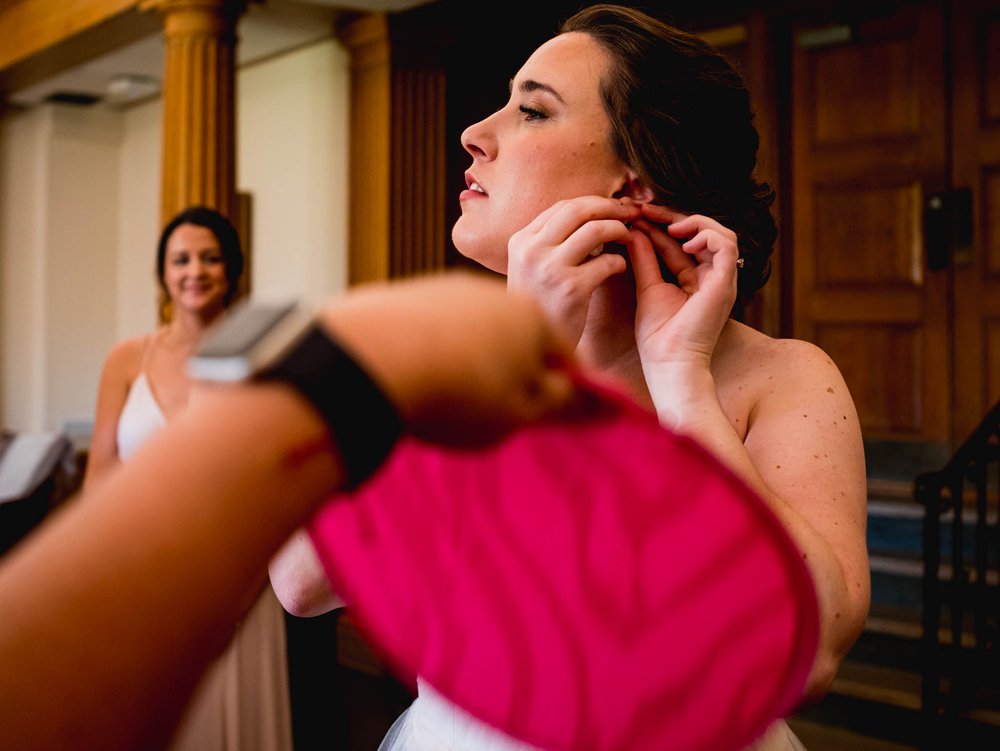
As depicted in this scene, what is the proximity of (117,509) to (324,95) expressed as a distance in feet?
22.7

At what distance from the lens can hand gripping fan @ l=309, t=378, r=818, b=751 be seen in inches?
19.4

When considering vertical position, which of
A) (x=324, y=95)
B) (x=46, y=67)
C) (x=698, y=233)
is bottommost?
(x=698, y=233)

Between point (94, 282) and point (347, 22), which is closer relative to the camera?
point (347, 22)

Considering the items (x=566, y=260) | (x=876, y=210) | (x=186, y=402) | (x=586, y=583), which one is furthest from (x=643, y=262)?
(x=876, y=210)

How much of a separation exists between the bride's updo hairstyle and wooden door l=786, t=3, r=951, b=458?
427 cm

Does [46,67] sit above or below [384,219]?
above

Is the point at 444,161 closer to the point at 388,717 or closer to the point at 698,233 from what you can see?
the point at 388,717

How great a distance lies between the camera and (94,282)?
9734 millimetres

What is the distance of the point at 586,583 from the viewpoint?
22.7 inches

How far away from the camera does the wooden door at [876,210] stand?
518 cm

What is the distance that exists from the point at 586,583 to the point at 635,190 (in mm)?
915

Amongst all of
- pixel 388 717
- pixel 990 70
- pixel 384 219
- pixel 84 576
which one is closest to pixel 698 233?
pixel 84 576

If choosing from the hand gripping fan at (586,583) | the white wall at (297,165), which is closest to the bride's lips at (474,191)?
the hand gripping fan at (586,583)

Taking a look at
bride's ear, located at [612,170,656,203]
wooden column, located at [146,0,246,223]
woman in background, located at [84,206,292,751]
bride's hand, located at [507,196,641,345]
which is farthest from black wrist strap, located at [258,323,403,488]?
wooden column, located at [146,0,246,223]
